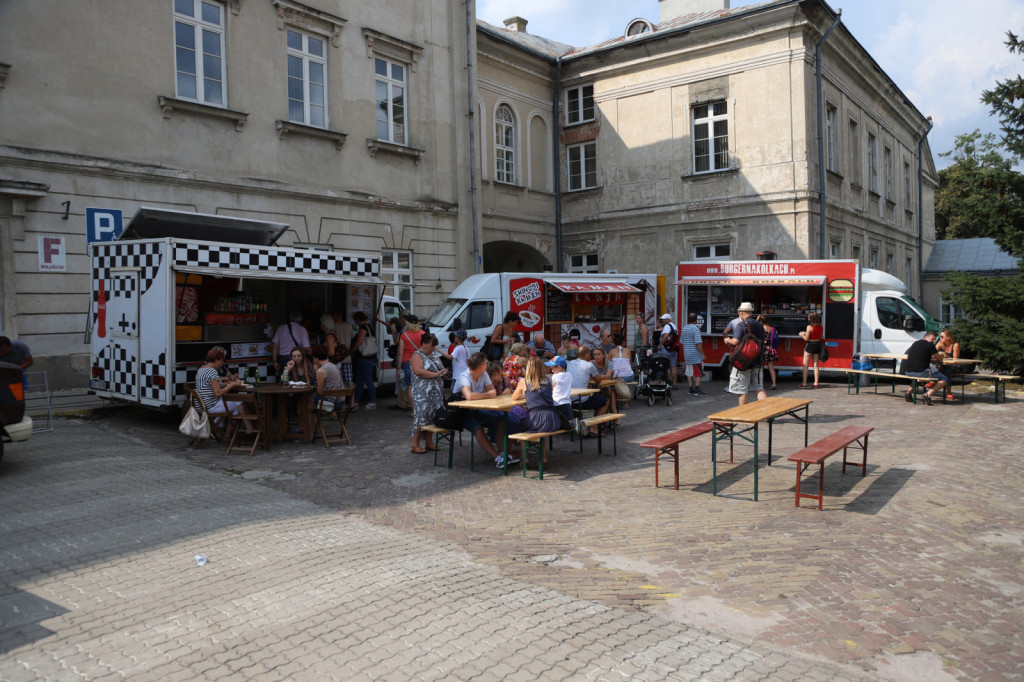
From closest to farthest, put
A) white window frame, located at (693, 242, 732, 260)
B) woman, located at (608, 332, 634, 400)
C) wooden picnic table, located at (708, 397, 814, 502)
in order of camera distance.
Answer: wooden picnic table, located at (708, 397, 814, 502), woman, located at (608, 332, 634, 400), white window frame, located at (693, 242, 732, 260)

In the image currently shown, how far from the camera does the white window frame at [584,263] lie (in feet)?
87.0

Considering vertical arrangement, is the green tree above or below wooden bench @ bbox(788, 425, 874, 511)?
above

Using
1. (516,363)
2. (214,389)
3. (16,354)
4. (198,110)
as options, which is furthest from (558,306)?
(16,354)

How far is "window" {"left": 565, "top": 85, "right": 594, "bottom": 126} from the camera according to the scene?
26.5 metres

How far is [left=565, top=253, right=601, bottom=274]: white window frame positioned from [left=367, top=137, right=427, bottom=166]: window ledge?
28.5 ft

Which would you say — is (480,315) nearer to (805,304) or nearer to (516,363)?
(516,363)

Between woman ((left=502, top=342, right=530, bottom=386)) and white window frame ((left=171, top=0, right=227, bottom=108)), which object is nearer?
woman ((left=502, top=342, right=530, bottom=386))

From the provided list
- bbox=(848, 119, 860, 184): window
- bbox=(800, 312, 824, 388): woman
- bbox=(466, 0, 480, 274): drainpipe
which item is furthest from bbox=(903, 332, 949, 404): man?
bbox=(848, 119, 860, 184): window

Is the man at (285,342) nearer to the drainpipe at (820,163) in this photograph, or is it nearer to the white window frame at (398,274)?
the white window frame at (398,274)

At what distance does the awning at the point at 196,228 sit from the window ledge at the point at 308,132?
3.27 m

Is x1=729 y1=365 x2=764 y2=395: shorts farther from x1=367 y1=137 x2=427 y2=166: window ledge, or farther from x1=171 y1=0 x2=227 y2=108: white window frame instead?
x1=171 y1=0 x2=227 y2=108: white window frame

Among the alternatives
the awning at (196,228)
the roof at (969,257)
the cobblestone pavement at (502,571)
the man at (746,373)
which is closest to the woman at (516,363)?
the cobblestone pavement at (502,571)

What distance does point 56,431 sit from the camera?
10.8 meters

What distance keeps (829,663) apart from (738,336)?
8.36 meters
